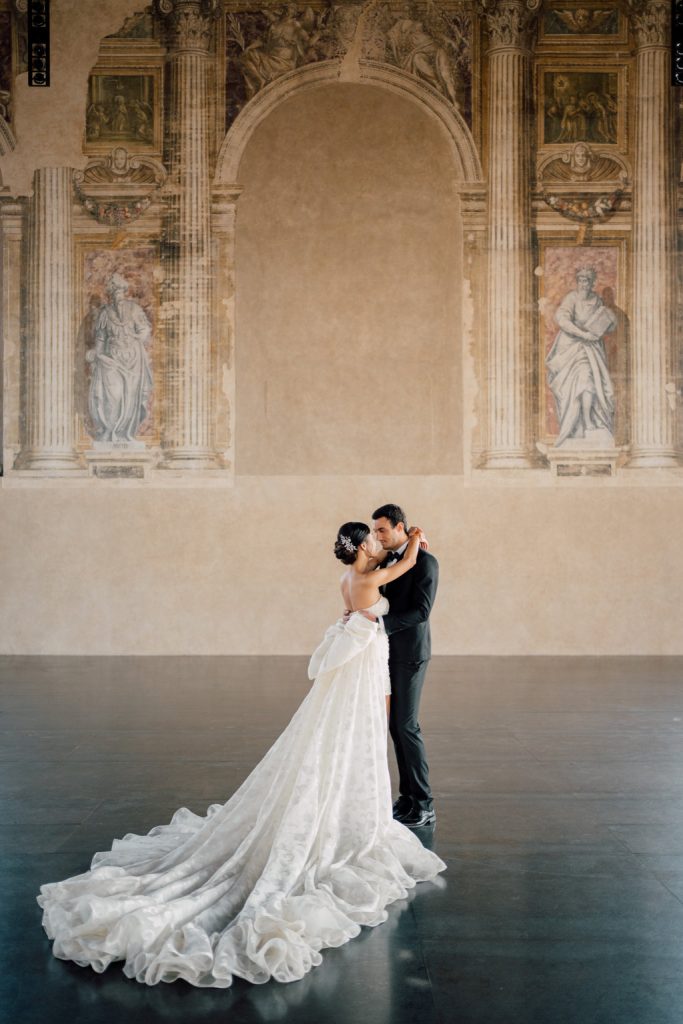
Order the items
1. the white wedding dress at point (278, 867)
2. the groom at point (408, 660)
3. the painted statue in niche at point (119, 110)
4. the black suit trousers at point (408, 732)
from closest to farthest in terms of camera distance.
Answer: the white wedding dress at point (278, 867)
the groom at point (408, 660)
the black suit trousers at point (408, 732)
the painted statue in niche at point (119, 110)

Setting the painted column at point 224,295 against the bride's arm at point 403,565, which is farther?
the painted column at point 224,295

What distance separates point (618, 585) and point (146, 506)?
6.02 m

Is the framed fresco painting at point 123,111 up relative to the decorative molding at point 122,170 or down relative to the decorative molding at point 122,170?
up

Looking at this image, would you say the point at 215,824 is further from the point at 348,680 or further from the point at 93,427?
the point at 93,427

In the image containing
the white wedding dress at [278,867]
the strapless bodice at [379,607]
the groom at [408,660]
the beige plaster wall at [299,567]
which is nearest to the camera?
the white wedding dress at [278,867]

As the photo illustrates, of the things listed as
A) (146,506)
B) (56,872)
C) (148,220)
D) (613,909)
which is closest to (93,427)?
(146,506)

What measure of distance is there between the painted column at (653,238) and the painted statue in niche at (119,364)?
6.25 m

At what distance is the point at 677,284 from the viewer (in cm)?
1330

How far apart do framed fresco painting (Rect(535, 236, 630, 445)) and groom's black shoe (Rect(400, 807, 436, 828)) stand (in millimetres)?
8503

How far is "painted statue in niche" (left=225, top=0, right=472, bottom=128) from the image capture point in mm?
13328

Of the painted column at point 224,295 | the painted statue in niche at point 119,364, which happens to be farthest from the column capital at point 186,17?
the painted statue in niche at point 119,364

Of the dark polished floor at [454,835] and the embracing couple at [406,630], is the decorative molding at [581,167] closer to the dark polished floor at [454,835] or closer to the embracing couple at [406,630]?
the dark polished floor at [454,835]

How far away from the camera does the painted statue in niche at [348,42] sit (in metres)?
13.3

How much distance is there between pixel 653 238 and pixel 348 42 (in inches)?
183
